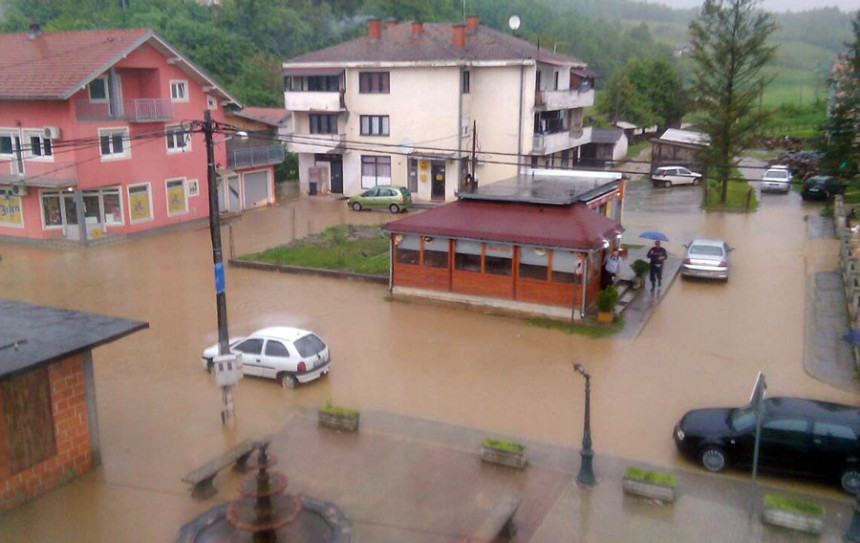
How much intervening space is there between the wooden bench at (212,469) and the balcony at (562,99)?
29.1 meters

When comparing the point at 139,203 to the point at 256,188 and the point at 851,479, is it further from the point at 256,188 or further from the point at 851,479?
the point at 851,479

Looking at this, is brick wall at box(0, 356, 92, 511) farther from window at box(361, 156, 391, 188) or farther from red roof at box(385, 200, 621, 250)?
window at box(361, 156, 391, 188)

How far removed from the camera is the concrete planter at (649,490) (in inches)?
436

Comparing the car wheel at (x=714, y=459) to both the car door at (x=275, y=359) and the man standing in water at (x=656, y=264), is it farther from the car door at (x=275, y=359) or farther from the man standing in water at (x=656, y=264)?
A: the man standing in water at (x=656, y=264)

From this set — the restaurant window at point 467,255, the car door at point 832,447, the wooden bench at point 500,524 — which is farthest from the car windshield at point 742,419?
the restaurant window at point 467,255

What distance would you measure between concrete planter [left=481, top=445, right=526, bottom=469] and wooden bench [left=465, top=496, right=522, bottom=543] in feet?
5.29

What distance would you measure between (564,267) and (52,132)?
66.6ft

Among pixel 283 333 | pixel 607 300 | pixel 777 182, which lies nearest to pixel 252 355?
pixel 283 333

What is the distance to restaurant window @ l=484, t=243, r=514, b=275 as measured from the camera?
66.8 feet

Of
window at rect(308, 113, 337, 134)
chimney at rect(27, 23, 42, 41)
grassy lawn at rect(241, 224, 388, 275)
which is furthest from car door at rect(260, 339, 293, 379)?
window at rect(308, 113, 337, 134)

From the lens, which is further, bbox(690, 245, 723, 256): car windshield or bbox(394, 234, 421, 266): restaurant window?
bbox(690, 245, 723, 256): car windshield

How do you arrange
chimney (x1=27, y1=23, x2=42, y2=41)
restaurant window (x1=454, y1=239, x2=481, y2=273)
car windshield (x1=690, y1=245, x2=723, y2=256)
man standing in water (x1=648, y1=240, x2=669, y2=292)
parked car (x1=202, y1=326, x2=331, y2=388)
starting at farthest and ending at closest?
chimney (x1=27, y1=23, x2=42, y2=41)
car windshield (x1=690, y1=245, x2=723, y2=256)
man standing in water (x1=648, y1=240, x2=669, y2=292)
restaurant window (x1=454, y1=239, x2=481, y2=273)
parked car (x1=202, y1=326, x2=331, y2=388)

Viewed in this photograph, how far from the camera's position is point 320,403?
579 inches

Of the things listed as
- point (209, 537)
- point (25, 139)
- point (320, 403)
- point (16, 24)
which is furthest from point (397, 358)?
point (16, 24)
